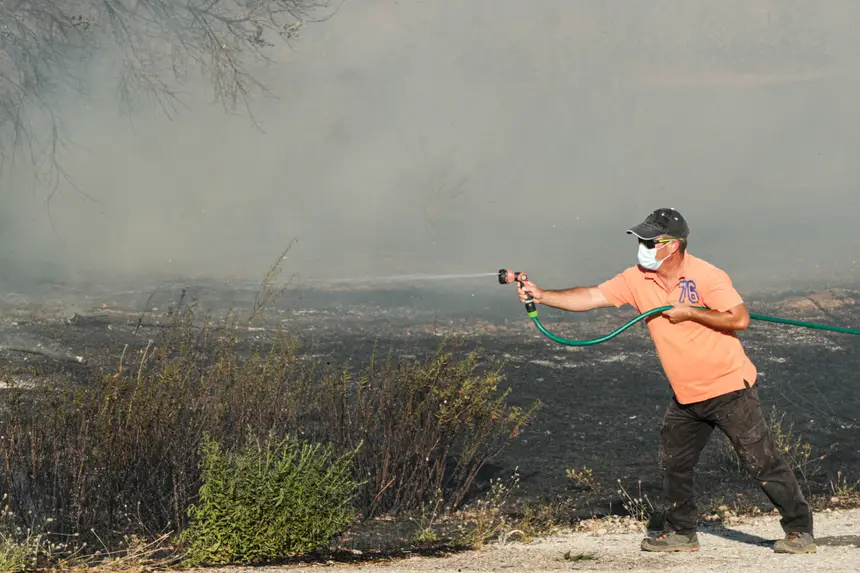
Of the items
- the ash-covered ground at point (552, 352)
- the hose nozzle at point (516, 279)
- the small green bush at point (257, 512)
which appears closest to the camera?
the small green bush at point (257, 512)

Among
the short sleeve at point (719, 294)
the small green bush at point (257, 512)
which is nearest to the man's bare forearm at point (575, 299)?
the short sleeve at point (719, 294)

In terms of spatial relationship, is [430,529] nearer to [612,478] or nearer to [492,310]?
[612,478]

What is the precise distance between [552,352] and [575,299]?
5636 millimetres

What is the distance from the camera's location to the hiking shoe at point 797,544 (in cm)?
567

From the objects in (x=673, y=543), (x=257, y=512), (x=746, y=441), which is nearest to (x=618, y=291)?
(x=746, y=441)

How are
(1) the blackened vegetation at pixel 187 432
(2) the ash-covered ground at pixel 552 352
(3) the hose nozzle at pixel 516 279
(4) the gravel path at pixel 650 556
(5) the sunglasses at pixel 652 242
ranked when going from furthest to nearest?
(2) the ash-covered ground at pixel 552 352 < (1) the blackened vegetation at pixel 187 432 < (3) the hose nozzle at pixel 516 279 < (5) the sunglasses at pixel 652 242 < (4) the gravel path at pixel 650 556

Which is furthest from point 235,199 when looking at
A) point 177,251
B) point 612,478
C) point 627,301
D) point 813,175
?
point 627,301

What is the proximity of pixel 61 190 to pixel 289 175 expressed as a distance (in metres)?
4.22

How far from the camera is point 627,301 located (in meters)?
5.89

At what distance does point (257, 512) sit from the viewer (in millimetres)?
5555

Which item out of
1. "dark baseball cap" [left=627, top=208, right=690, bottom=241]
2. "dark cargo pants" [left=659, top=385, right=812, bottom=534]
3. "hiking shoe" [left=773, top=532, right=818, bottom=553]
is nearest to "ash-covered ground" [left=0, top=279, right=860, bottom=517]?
"dark cargo pants" [left=659, top=385, right=812, bottom=534]

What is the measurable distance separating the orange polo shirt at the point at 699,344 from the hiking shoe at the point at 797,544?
756 millimetres

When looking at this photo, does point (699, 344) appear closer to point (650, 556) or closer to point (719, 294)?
point (719, 294)

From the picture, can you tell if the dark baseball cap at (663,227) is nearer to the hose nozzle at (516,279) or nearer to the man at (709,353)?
the man at (709,353)
